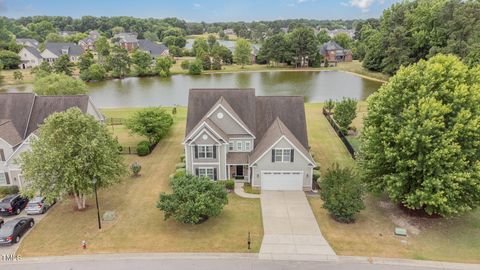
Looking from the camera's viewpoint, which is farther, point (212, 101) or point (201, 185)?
point (212, 101)

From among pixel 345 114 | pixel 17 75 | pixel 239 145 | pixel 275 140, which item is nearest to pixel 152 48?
pixel 17 75

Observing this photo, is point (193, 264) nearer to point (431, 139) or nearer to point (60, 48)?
point (431, 139)

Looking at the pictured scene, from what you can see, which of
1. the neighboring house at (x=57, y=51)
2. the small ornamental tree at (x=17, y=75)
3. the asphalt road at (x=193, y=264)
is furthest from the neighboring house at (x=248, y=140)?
the neighboring house at (x=57, y=51)

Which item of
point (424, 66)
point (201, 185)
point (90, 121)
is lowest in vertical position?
point (201, 185)

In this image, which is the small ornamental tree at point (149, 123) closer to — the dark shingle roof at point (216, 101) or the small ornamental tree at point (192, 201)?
the dark shingle roof at point (216, 101)

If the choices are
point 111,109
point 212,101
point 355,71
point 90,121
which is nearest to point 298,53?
point 355,71

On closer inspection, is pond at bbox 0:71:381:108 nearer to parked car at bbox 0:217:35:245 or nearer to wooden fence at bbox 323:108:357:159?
wooden fence at bbox 323:108:357:159

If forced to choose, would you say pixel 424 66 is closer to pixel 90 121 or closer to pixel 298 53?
pixel 90 121

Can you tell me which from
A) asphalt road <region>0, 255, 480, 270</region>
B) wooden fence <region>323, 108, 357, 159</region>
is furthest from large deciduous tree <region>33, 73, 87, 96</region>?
wooden fence <region>323, 108, 357, 159</region>

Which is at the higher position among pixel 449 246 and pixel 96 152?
pixel 96 152
